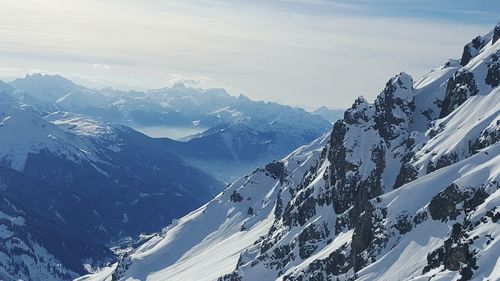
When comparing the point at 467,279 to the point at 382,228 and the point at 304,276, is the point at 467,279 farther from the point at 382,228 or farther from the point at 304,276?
the point at 304,276

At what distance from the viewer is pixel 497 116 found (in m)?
190

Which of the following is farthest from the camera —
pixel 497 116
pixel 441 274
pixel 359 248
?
pixel 497 116

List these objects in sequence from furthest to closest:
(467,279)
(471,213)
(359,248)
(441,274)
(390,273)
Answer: (359,248)
(390,273)
(471,213)
(441,274)
(467,279)

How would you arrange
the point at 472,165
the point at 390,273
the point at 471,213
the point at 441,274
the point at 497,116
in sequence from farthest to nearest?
the point at 497,116 < the point at 472,165 < the point at 390,273 < the point at 471,213 < the point at 441,274

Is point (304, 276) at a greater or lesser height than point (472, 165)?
lesser

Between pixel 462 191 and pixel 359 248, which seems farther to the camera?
pixel 359 248

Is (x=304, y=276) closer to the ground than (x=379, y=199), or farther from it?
closer to the ground

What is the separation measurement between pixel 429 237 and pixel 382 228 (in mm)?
15609

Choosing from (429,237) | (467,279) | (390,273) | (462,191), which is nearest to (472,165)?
(462,191)

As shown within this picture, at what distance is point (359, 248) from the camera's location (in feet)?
585

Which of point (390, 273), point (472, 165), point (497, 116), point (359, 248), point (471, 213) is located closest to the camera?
point (471, 213)

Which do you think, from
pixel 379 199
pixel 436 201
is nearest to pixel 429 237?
pixel 436 201

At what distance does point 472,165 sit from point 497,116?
29964 millimetres

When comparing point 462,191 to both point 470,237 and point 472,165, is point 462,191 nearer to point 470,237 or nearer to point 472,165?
point 472,165
